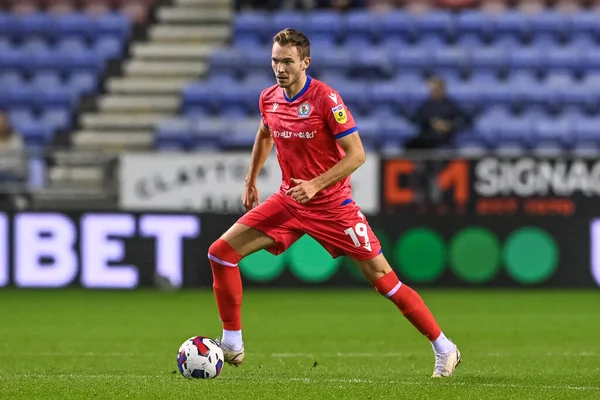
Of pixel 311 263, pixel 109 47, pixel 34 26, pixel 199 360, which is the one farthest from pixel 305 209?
pixel 34 26

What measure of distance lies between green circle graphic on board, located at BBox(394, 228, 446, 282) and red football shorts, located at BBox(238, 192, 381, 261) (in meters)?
7.62

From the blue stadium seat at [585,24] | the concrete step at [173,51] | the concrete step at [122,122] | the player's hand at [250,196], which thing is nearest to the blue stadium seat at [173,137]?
the concrete step at [122,122]

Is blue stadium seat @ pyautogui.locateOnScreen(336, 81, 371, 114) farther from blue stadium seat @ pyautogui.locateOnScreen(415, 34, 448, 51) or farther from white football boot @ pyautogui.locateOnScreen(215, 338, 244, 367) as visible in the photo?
white football boot @ pyautogui.locateOnScreen(215, 338, 244, 367)

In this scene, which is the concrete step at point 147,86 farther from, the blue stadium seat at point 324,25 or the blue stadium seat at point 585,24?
the blue stadium seat at point 585,24

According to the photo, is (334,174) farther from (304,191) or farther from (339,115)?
(339,115)

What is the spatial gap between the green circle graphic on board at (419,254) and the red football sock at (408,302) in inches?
300

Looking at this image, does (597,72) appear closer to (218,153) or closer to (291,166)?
(218,153)

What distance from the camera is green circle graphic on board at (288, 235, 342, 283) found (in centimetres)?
1516

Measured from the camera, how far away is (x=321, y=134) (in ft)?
24.1

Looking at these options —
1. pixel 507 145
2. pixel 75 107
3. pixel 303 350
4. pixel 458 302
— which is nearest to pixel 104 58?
pixel 75 107

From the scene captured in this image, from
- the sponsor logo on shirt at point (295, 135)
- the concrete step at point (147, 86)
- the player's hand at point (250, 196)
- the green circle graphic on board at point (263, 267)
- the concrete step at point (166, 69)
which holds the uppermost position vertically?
the sponsor logo on shirt at point (295, 135)

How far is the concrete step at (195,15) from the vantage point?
2078cm

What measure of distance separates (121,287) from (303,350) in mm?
6307

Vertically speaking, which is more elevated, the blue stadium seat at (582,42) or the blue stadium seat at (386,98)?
the blue stadium seat at (582,42)
